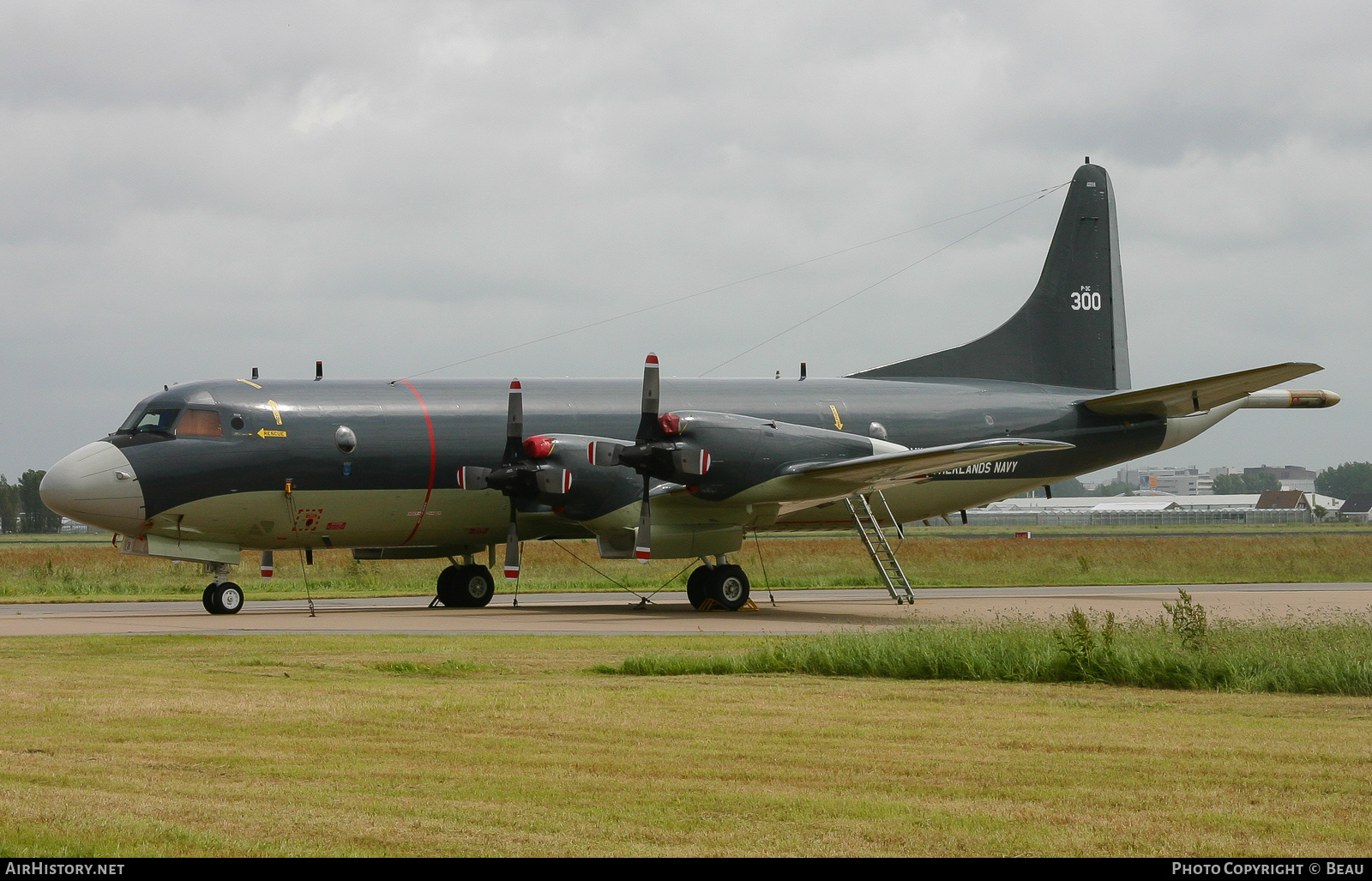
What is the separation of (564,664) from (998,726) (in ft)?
19.5

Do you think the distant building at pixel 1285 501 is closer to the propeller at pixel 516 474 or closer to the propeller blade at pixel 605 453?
the propeller blade at pixel 605 453

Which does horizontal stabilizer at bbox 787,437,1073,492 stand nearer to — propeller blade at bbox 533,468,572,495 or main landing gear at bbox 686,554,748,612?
main landing gear at bbox 686,554,748,612

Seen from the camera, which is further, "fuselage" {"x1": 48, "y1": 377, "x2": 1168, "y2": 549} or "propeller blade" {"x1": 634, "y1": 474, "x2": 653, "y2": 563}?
"propeller blade" {"x1": 634, "y1": 474, "x2": 653, "y2": 563}

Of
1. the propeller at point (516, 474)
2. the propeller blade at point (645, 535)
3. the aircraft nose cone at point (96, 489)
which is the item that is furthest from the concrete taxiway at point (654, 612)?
the aircraft nose cone at point (96, 489)

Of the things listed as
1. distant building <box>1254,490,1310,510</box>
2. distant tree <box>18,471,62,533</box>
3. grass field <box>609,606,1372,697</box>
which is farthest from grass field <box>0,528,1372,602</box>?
distant building <box>1254,490,1310,510</box>

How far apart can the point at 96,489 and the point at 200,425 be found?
1.90 m

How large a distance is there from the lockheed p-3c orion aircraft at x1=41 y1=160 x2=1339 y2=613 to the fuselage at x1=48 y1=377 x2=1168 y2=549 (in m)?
0.04

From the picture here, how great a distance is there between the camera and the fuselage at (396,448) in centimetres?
2231

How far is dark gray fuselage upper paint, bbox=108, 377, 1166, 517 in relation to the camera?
22609 mm

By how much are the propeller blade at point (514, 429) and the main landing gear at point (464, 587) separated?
345 cm

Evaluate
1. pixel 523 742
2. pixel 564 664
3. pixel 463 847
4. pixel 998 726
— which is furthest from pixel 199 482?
pixel 463 847

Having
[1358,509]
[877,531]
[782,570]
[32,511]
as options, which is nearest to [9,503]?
[32,511]

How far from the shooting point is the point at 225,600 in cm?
2283
